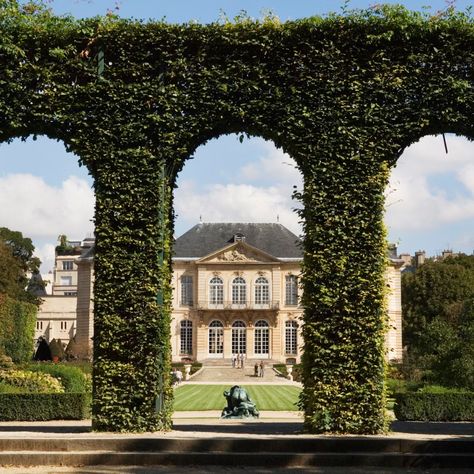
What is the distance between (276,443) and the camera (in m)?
9.27

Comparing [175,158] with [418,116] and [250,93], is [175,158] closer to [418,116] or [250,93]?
[250,93]

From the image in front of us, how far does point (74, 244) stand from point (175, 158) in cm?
11159

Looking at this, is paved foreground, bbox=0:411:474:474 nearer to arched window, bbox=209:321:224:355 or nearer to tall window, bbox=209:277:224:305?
arched window, bbox=209:321:224:355

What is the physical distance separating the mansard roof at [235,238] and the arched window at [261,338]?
590 centimetres

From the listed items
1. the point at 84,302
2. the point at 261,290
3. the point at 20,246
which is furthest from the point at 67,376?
the point at 20,246

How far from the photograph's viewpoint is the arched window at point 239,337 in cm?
6412

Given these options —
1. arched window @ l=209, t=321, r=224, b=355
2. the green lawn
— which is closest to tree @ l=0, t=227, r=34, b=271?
arched window @ l=209, t=321, r=224, b=355

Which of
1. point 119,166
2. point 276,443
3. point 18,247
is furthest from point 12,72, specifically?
point 18,247

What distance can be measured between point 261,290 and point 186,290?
6290 mm

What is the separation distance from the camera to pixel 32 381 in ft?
69.3

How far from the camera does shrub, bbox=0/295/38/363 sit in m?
33.2

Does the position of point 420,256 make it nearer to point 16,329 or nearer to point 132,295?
point 16,329

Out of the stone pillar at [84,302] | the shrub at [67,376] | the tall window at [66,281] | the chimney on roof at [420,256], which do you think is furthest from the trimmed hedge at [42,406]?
the tall window at [66,281]

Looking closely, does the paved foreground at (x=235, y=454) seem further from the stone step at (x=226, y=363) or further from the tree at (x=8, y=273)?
the stone step at (x=226, y=363)
